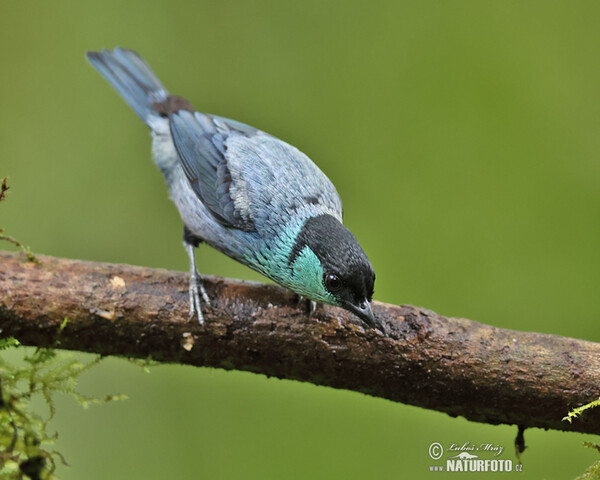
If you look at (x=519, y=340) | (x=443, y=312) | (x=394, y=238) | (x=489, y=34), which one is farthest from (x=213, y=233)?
(x=489, y=34)

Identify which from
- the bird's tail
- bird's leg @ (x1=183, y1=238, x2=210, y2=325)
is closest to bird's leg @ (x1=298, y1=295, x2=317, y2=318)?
bird's leg @ (x1=183, y1=238, x2=210, y2=325)

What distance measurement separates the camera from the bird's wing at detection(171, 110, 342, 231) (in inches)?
135

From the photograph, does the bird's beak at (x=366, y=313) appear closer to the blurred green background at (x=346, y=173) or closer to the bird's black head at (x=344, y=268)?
the bird's black head at (x=344, y=268)

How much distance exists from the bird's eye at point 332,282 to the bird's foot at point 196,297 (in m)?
0.54

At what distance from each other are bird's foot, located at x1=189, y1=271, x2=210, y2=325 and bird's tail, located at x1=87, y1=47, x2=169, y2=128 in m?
1.98

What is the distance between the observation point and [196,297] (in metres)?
3.00

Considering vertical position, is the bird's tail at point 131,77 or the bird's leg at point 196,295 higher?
the bird's tail at point 131,77

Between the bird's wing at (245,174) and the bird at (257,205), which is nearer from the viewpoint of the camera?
the bird at (257,205)

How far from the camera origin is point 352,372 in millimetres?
2906

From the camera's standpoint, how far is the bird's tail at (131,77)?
477 centimetres

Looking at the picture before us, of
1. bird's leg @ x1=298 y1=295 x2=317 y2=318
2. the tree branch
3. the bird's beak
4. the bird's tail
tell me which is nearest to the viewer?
the tree branch

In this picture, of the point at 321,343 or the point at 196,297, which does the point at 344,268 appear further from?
the point at 196,297

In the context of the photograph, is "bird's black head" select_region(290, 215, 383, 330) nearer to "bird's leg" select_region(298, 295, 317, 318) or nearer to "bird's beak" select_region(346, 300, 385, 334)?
"bird's beak" select_region(346, 300, 385, 334)

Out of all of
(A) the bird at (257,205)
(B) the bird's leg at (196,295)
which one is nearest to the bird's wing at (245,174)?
(A) the bird at (257,205)
